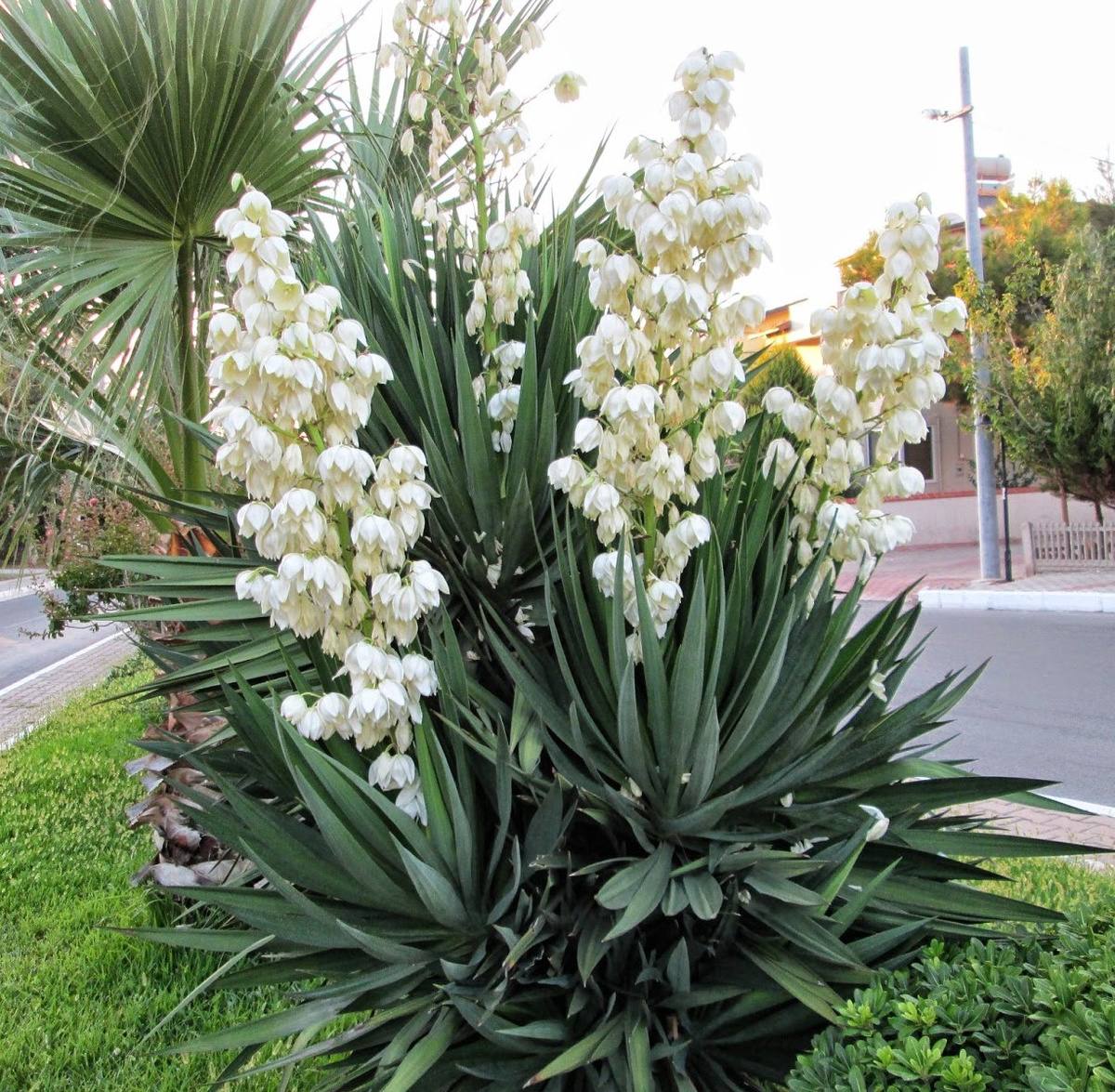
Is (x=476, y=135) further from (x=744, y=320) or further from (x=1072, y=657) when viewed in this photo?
(x=1072, y=657)

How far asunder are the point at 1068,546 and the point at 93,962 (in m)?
15.2

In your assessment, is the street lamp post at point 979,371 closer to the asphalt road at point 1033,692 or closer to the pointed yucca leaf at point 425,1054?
the asphalt road at point 1033,692

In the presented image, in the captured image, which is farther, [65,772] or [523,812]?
[65,772]

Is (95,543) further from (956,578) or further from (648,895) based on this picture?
(956,578)

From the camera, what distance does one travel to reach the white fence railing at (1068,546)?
14.7 metres

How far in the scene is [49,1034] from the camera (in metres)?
3.08

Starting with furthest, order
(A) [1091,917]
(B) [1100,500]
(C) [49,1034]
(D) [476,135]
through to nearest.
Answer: (B) [1100,500], (C) [49,1034], (D) [476,135], (A) [1091,917]

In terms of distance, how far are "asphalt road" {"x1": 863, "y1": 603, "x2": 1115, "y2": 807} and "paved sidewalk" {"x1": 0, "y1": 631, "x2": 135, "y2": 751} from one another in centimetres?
685

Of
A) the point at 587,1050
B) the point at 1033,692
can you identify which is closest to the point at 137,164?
the point at 587,1050

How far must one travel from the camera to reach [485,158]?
2607mm

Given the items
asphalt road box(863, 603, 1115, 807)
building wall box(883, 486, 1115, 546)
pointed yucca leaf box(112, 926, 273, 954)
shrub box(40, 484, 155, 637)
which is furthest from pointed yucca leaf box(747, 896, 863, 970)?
building wall box(883, 486, 1115, 546)

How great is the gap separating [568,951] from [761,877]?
1.37 ft

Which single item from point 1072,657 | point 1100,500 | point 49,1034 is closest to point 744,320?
point 49,1034

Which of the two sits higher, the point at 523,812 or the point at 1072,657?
the point at 523,812
